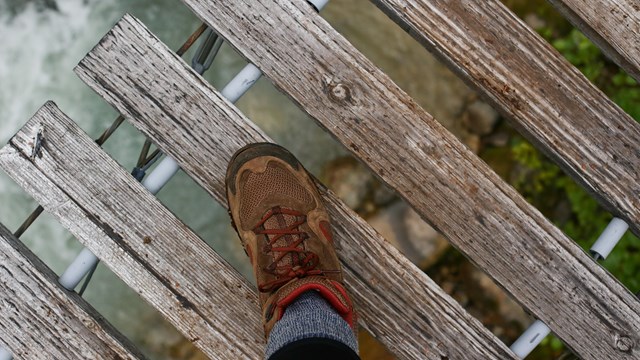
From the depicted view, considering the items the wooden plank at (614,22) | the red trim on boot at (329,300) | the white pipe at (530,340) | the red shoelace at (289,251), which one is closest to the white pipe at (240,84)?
the red shoelace at (289,251)

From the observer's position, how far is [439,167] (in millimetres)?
2006

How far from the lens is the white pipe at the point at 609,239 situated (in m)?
2.00

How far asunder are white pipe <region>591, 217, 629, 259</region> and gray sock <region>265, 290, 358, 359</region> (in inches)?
34.1

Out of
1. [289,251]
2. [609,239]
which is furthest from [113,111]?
[609,239]

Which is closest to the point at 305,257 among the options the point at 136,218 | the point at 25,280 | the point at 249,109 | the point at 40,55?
the point at 136,218

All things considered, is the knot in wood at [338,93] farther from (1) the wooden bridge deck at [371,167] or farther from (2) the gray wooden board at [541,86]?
(2) the gray wooden board at [541,86]

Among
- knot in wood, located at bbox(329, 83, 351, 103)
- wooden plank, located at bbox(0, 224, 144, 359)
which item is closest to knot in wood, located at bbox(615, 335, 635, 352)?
knot in wood, located at bbox(329, 83, 351, 103)

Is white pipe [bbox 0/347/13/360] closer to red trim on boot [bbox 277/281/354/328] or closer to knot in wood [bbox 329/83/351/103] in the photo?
red trim on boot [bbox 277/281/354/328]

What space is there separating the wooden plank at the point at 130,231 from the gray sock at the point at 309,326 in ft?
0.80

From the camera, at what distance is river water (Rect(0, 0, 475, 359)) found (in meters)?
3.02

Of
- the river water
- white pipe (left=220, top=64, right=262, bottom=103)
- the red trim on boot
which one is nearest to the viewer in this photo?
the red trim on boot

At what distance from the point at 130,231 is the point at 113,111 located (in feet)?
4.31

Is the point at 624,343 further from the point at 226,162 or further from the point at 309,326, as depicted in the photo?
the point at 226,162

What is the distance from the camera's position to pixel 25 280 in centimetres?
196
